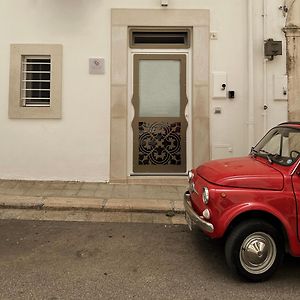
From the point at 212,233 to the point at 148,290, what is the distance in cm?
87

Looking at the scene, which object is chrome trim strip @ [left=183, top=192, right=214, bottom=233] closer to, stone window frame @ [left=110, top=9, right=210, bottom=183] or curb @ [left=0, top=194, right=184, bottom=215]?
curb @ [left=0, top=194, right=184, bottom=215]

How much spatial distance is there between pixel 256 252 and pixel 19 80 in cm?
624

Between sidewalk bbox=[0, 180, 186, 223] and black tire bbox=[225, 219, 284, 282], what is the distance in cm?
243

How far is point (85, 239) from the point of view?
5.25 meters

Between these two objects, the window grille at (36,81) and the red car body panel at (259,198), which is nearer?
the red car body panel at (259,198)

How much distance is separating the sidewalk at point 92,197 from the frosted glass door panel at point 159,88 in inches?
64.7

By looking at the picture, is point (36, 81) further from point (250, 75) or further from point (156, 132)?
point (250, 75)

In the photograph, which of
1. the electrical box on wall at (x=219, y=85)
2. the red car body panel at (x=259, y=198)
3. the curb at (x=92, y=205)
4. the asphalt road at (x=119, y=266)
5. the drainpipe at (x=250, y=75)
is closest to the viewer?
the asphalt road at (x=119, y=266)

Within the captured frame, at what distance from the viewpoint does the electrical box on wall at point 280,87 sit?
27.1ft

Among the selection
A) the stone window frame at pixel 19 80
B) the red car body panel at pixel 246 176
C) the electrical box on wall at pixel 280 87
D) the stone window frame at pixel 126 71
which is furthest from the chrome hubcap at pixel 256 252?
the stone window frame at pixel 19 80

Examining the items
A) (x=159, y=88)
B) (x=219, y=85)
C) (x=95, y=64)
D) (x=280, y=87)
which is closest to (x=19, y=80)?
(x=95, y=64)

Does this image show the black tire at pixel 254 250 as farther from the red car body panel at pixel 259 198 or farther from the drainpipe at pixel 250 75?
the drainpipe at pixel 250 75

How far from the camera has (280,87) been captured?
326 inches

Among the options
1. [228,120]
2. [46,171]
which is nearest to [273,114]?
[228,120]
